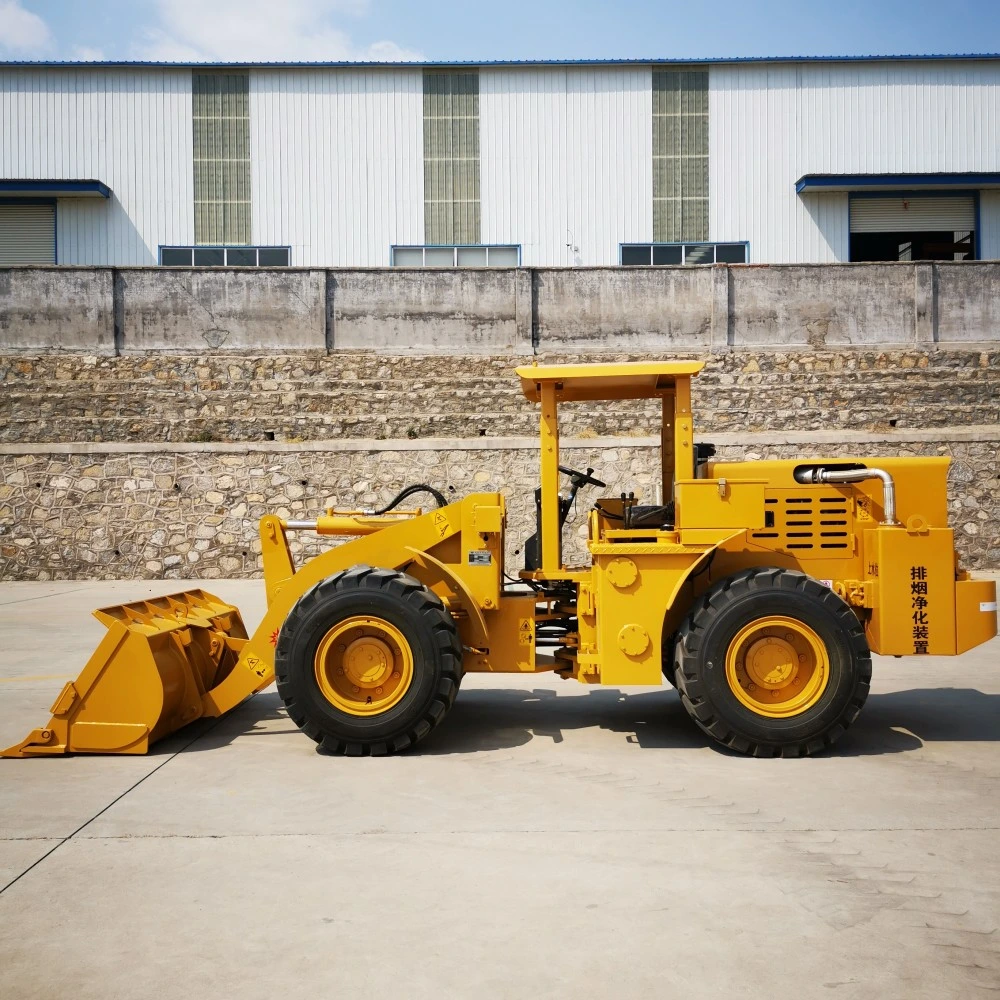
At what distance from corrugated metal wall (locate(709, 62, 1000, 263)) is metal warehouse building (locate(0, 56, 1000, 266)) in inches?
2.5

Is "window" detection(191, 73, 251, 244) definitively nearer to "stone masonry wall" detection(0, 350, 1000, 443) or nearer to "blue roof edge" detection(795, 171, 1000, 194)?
"stone masonry wall" detection(0, 350, 1000, 443)

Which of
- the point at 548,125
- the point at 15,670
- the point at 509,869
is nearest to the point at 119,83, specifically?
the point at 548,125

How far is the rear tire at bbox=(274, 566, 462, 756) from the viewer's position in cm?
583

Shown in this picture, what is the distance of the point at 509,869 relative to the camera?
13.4 ft

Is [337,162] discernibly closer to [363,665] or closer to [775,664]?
[363,665]

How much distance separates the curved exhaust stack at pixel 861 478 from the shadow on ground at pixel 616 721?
1423mm

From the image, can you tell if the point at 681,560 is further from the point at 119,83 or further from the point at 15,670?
the point at 119,83

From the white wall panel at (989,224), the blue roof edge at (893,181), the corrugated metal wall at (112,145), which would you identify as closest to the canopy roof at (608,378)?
the blue roof edge at (893,181)

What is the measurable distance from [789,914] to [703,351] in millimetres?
16205

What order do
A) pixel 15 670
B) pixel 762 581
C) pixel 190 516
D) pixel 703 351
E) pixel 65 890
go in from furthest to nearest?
1. pixel 703 351
2. pixel 190 516
3. pixel 15 670
4. pixel 762 581
5. pixel 65 890

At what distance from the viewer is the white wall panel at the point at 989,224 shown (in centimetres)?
2553

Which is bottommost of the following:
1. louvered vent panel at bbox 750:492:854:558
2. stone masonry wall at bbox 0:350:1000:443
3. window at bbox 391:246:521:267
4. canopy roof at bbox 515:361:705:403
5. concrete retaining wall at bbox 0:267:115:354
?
louvered vent panel at bbox 750:492:854:558

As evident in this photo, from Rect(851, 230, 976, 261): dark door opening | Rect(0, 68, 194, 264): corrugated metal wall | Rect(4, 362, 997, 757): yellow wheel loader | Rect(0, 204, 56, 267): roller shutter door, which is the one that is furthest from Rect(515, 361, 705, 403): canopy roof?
Rect(0, 204, 56, 267): roller shutter door

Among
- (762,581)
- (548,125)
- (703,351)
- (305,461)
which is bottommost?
(762,581)
